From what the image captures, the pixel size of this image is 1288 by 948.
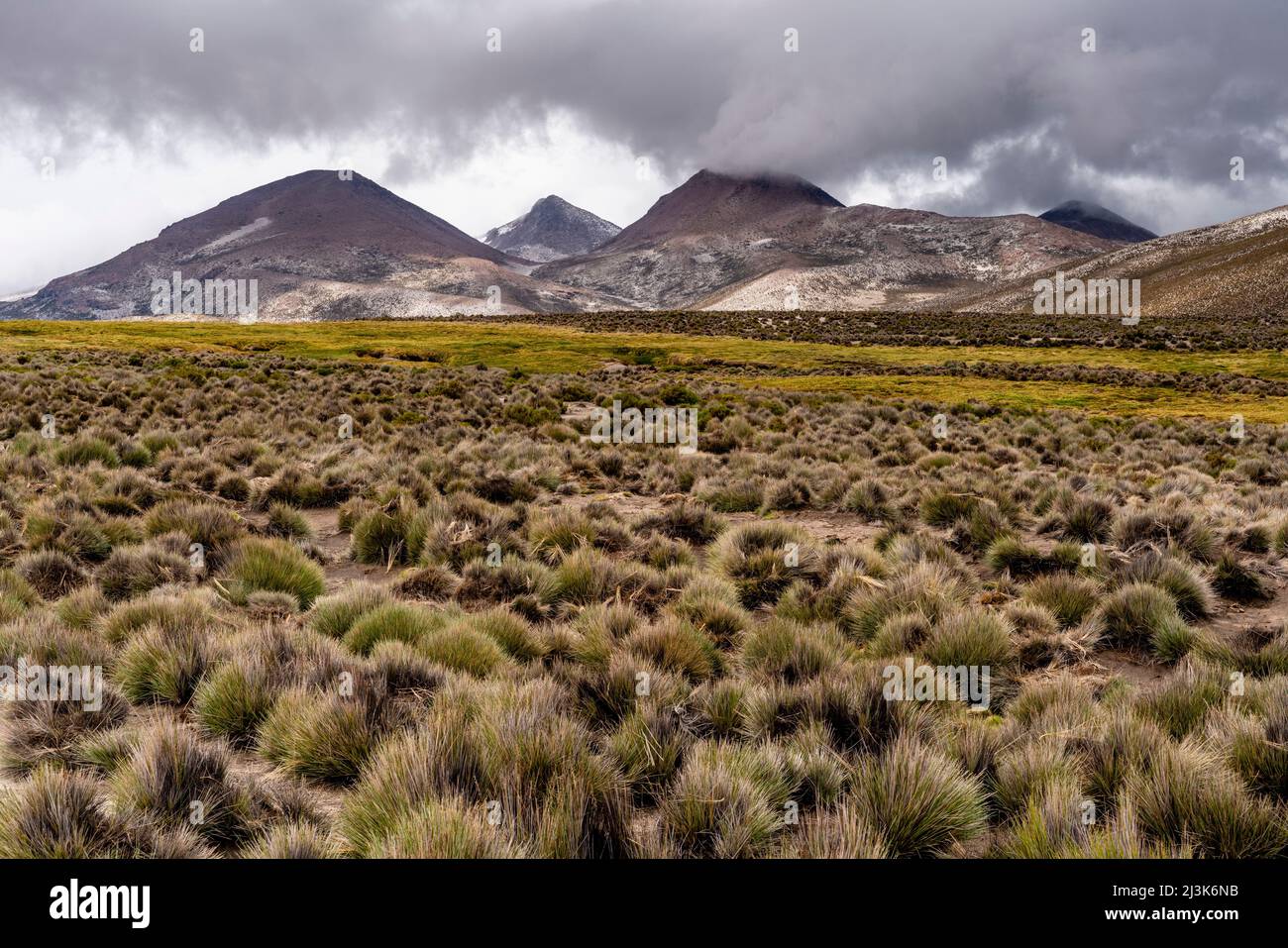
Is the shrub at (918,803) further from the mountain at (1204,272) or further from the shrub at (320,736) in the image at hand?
the mountain at (1204,272)

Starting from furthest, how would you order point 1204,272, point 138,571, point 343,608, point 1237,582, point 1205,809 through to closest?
point 1204,272 < point 1237,582 < point 138,571 < point 343,608 < point 1205,809

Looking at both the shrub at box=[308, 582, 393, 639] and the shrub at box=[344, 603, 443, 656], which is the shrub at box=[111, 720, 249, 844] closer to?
the shrub at box=[344, 603, 443, 656]

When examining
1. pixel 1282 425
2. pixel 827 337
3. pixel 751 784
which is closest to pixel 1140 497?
pixel 751 784

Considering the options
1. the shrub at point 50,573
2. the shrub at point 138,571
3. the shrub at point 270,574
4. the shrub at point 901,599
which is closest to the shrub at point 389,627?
the shrub at point 270,574

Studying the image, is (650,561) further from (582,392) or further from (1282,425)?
(1282,425)

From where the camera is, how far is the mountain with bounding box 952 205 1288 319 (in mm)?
100938

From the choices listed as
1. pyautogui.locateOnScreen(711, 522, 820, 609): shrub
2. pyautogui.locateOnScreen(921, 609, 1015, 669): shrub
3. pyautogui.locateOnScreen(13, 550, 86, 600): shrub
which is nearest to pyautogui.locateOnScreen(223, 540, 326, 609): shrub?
pyautogui.locateOnScreen(13, 550, 86, 600): shrub

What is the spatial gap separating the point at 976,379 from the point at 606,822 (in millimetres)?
43293

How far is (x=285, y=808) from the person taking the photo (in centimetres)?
300

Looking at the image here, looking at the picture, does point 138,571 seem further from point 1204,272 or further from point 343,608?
point 1204,272

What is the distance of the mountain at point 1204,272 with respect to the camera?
331 ft

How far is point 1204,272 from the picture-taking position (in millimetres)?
118625

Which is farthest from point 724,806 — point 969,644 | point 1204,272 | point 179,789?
point 1204,272

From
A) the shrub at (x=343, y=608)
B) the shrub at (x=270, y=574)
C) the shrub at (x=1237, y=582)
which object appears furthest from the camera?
the shrub at (x=1237, y=582)
